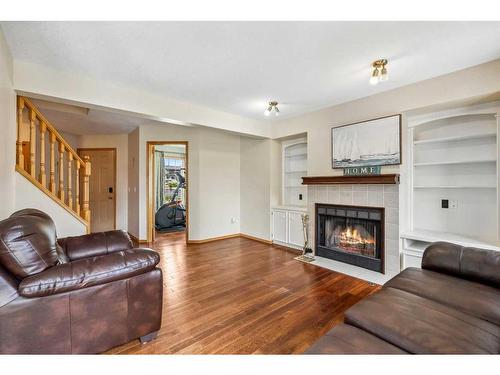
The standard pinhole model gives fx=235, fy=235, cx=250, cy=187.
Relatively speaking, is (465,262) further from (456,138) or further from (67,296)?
(67,296)

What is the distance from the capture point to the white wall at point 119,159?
5297 millimetres

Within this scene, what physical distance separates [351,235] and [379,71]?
7.16 ft

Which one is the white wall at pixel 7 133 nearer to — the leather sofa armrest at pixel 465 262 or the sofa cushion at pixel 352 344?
the sofa cushion at pixel 352 344

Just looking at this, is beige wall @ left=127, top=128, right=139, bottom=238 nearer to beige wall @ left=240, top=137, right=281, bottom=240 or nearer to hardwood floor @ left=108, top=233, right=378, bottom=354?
hardwood floor @ left=108, top=233, right=378, bottom=354

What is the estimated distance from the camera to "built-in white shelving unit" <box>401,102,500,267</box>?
2539 millimetres

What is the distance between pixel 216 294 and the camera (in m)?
2.49

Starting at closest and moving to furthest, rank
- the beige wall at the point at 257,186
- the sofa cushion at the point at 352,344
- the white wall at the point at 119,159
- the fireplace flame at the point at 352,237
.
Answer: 1. the sofa cushion at the point at 352,344
2. the fireplace flame at the point at 352,237
3. the beige wall at the point at 257,186
4. the white wall at the point at 119,159

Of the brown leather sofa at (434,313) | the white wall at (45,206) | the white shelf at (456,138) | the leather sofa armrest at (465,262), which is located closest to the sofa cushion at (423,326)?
the brown leather sofa at (434,313)

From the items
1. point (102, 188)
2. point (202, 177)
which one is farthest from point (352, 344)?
point (102, 188)

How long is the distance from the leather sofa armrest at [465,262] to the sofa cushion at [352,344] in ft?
3.67
